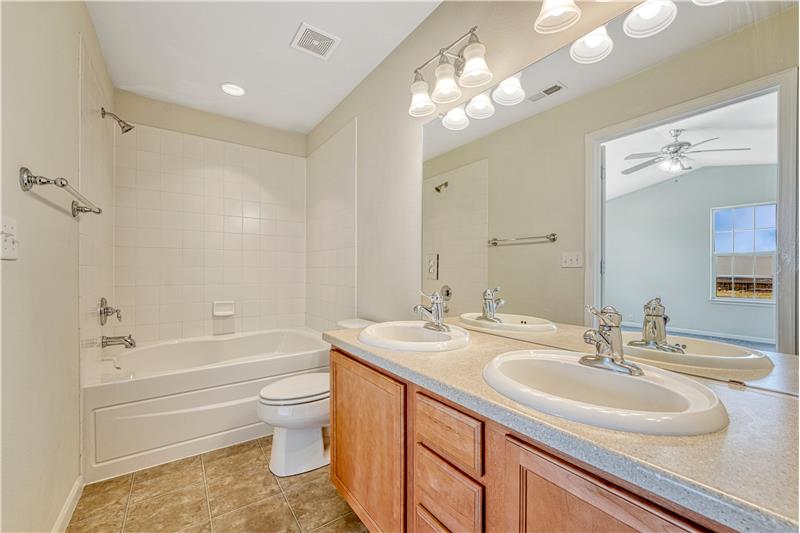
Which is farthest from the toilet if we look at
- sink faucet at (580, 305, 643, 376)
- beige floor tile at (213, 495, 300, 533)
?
sink faucet at (580, 305, 643, 376)

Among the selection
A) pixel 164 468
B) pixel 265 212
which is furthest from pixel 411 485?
pixel 265 212

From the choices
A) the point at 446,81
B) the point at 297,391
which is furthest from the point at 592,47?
the point at 297,391

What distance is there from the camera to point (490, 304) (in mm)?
1479

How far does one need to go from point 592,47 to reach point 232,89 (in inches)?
98.0

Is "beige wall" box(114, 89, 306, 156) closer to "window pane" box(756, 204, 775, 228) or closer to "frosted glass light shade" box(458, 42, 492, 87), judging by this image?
"frosted glass light shade" box(458, 42, 492, 87)

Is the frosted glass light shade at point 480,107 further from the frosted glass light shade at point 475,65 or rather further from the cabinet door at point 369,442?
the cabinet door at point 369,442

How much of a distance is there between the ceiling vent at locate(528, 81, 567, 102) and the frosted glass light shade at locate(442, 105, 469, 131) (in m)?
0.36

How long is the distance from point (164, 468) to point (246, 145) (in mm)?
2595

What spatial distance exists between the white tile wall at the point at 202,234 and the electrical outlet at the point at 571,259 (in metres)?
2.73

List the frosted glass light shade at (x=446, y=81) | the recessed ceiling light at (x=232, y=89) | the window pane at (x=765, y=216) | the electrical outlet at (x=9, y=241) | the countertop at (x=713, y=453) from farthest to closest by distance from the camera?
the recessed ceiling light at (x=232, y=89) → the frosted glass light shade at (x=446, y=81) → the electrical outlet at (x=9, y=241) → the window pane at (x=765, y=216) → the countertop at (x=713, y=453)

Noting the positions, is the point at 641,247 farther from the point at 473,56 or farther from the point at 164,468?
the point at 164,468

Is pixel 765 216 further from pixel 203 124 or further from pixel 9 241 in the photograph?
pixel 203 124

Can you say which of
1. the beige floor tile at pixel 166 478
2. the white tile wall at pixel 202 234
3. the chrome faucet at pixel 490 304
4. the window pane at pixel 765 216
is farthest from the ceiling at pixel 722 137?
the white tile wall at pixel 202 234

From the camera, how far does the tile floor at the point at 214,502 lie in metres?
1.43
